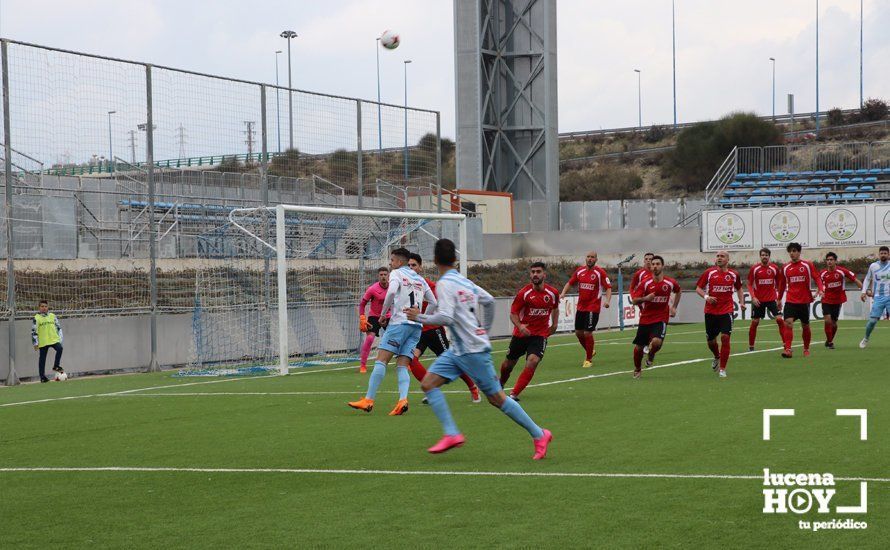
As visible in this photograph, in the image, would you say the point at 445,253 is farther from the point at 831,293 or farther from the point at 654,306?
the point at 831,293

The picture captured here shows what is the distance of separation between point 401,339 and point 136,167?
501 inches

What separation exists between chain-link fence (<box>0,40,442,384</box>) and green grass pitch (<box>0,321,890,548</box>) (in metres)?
7.39

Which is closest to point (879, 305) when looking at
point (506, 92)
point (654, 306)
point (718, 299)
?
point (718, 299)

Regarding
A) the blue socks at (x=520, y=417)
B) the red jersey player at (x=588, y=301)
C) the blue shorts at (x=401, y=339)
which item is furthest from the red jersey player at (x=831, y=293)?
the blue socks at (x=520, y=417)

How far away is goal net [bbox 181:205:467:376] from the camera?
980 inches

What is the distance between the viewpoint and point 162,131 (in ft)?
84.1

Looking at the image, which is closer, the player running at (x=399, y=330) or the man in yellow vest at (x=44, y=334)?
the player running at (x=399, y=330)

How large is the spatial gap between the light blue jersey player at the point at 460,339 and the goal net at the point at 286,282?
12.6m

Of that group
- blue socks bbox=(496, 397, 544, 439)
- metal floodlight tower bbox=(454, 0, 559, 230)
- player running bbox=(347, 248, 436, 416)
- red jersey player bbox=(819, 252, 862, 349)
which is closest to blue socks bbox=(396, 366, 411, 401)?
player running bbox=(347, 248, 436, 416)

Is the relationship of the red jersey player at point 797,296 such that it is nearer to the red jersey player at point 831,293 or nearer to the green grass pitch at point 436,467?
the red jersey player at point 831,293

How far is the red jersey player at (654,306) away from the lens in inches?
746

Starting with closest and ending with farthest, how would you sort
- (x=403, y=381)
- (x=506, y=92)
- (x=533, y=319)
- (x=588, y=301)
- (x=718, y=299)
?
(x=403, y=381) → (x=533, y=319) → (x=718, y=299) → (x=588, y=301) → (x=506, y=92)

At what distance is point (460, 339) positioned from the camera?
10.7 meters

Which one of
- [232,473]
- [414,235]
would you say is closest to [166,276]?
[414,235]
